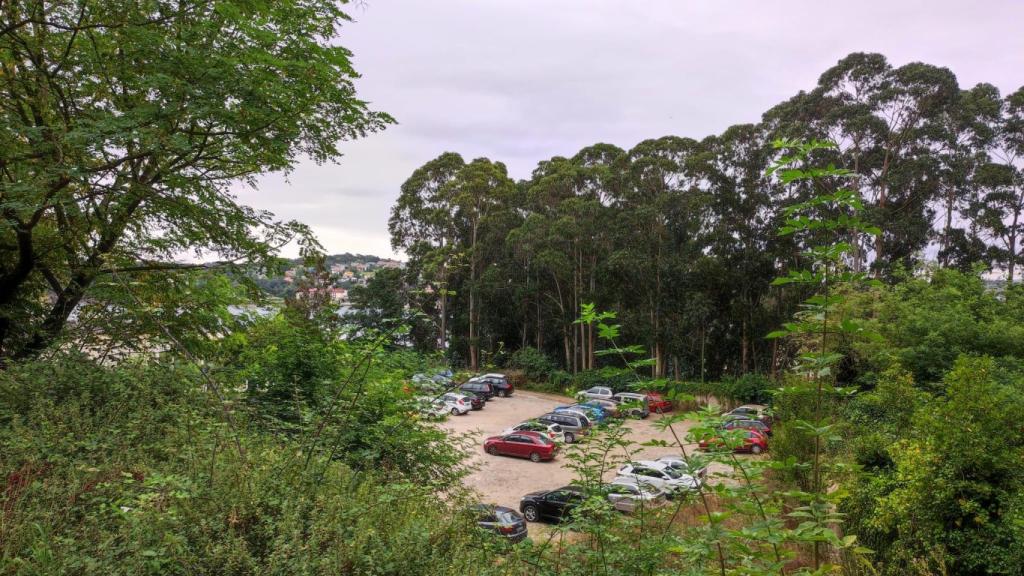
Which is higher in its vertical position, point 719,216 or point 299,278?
point 719,216

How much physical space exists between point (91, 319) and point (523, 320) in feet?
96.8

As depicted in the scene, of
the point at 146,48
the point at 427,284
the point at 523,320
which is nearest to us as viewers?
the point at 427,284

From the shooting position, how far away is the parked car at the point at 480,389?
83.3ft

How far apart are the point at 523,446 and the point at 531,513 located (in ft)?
16.9

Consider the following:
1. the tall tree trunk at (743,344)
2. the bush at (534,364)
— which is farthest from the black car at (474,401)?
the tall tree trunk at (743,344)

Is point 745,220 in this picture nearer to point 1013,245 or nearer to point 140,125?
point 1013,245

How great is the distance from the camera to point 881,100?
2308 centimetres

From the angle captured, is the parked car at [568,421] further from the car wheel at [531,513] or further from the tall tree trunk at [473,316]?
the tall tree trunk at [473,316]

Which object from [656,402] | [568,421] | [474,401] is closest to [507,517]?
[656,402]

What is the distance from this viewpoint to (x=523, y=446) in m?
16.7

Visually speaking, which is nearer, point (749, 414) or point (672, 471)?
point (749, 414)

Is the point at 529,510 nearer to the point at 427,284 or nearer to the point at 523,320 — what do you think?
the point at 427,284

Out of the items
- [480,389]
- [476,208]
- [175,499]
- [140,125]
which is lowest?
[480,389]

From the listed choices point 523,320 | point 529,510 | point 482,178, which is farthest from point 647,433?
point 482,178
